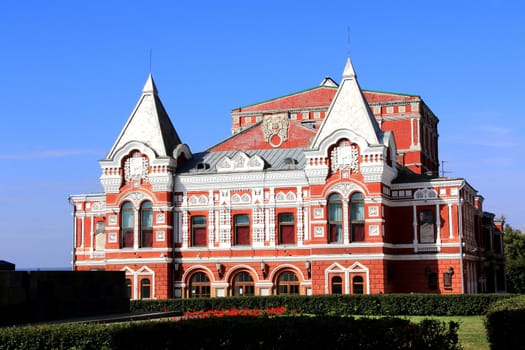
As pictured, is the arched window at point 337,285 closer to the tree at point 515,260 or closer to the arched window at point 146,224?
the arched window at point 146,224

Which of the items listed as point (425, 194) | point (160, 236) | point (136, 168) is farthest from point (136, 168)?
point (425, 194)

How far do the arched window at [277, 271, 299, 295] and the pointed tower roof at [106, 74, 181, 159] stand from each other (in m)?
10.9

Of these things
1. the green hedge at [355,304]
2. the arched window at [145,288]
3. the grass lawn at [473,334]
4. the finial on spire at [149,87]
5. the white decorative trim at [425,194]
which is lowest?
the grass lawn at [473,334]

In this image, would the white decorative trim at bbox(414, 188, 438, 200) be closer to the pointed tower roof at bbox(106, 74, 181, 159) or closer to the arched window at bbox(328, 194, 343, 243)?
the arched window at bbox(328, 194, 343, 243)

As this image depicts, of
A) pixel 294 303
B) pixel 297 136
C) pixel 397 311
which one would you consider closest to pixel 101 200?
pixel 297 136

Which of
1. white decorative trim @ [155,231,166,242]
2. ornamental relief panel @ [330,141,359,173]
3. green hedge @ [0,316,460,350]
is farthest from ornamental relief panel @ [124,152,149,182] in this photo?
green hedge @ [0,316,460,350]

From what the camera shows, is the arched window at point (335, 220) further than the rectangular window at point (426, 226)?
No

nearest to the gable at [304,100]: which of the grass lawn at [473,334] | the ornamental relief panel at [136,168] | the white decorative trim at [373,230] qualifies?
the ornamental relief panel at [136,168]

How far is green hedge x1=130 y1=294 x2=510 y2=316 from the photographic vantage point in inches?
1532

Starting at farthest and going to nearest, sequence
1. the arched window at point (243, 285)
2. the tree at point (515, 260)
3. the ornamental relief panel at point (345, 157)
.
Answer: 1. the tree at point (515, 260)
2. the arched window at point (243, 285)
3. the ornamental relief panel at point (345, 157)

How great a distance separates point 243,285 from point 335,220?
7.47 meters

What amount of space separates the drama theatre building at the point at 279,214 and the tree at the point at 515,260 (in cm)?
1797

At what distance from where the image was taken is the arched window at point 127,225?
49.2 m

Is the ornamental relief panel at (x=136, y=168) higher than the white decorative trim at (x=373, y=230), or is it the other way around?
the ornamental relief panel at (x=136, y=168)
